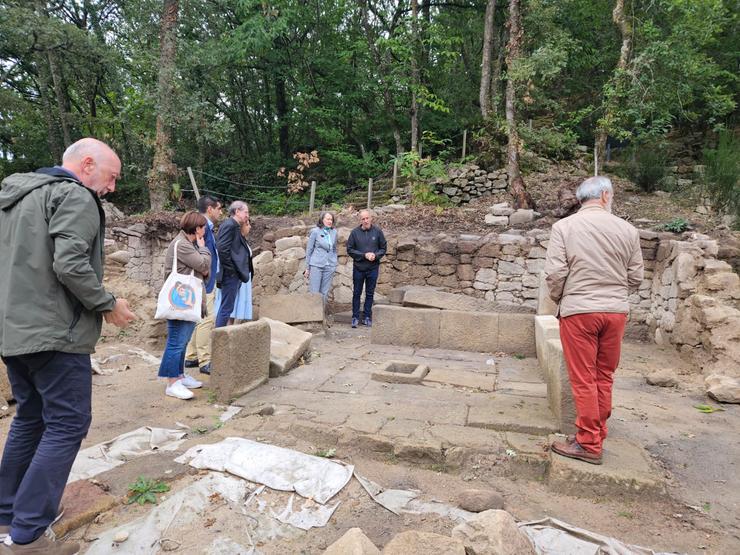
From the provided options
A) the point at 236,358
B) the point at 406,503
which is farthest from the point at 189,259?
the point at 406,503

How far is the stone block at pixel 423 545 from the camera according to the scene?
199 cm

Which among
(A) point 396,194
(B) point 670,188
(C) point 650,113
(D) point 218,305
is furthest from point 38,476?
(C) point 650,113

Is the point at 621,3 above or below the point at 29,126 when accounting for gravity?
above

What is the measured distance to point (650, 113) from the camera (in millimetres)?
12977

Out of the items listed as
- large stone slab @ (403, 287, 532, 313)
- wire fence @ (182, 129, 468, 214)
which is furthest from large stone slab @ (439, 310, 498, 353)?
wire fence @ (182, 129, 468, 214)

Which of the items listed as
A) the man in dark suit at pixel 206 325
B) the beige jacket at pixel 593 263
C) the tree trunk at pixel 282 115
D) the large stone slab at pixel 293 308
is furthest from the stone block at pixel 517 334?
the tree trunk at pixel 282 115

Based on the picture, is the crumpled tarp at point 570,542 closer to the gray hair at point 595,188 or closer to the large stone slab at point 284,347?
the gray hair at point 595,188

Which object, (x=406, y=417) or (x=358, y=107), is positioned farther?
(x=358, y=107)

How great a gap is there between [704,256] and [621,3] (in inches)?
348

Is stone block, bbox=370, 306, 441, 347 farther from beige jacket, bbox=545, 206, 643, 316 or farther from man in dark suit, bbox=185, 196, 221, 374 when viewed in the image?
beige jacket, bbox=545, 206, 643, 316

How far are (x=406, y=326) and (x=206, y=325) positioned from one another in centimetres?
267

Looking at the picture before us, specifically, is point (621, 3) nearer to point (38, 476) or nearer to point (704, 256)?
point (704, 256)

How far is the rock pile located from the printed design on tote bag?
1046 centimetres

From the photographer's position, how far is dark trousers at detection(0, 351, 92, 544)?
6.79 feet
